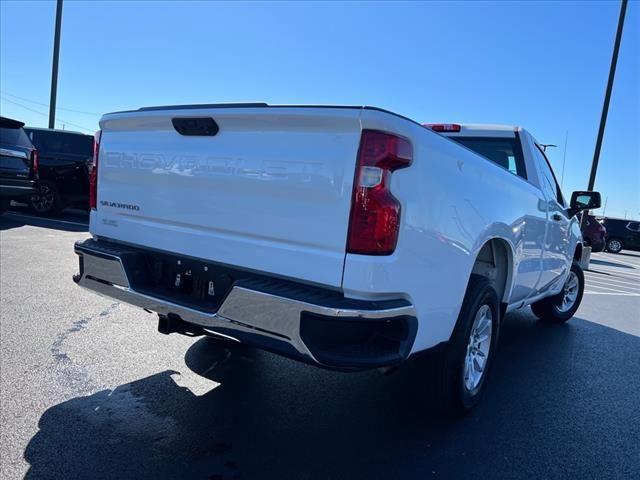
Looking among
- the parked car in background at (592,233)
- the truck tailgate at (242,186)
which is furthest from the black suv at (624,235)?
the truck tailgate at (242,186)

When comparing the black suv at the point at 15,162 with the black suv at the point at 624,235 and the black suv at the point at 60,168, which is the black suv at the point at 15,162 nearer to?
the black suv at the point at 60,168

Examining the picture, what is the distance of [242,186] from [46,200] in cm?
1085

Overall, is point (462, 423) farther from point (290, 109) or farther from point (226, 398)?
point (290, 109)

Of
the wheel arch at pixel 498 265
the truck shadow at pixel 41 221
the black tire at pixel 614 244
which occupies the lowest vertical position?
the truck shadow at pixel 41 221

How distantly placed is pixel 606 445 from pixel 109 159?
11.8 feet

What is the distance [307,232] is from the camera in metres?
2.42

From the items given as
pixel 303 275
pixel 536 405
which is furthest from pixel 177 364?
pixel 536 405

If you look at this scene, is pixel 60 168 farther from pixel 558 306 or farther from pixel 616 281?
pixel 616 281

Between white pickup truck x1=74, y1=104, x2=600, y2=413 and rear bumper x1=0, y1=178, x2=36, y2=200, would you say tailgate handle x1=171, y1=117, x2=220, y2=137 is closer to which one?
white pickup truck x1=74, y1=104, x2=600, y2=413

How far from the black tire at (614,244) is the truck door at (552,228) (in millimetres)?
24335

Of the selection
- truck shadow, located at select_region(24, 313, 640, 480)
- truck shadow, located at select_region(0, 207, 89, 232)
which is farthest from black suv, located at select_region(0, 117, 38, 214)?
truck shadow, located at select_region(24, 313, 640, 480)

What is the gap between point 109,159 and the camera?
3352mm

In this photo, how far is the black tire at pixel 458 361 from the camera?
9.97ft

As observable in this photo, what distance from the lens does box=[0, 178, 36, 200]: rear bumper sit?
9391mm
